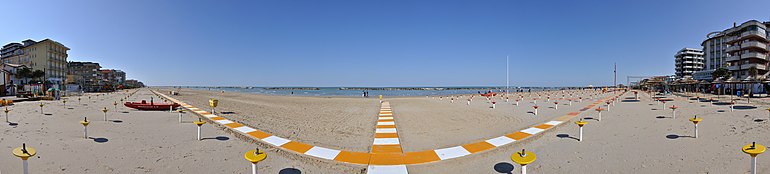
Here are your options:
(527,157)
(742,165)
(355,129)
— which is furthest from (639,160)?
(355,129)

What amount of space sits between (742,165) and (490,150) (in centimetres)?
350

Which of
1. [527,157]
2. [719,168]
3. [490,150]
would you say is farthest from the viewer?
[490,150]

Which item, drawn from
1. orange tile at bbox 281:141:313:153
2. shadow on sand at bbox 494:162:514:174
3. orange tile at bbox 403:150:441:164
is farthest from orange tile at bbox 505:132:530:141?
orange tile at bbox 281:141:313:153

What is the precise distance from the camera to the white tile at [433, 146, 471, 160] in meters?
4.87

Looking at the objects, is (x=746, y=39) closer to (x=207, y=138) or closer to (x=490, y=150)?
(x=490, y=150)

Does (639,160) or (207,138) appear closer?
(639,160)

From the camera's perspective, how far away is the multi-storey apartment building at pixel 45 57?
48.6 meters

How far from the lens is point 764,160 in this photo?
13.9 ft

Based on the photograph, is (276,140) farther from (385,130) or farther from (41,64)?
(41,64)

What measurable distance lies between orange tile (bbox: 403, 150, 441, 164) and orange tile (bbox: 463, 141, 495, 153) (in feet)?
2.52

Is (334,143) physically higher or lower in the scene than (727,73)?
lower

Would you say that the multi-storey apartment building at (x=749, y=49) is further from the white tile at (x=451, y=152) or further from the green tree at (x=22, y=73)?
the green tree at (x=22, y=73)

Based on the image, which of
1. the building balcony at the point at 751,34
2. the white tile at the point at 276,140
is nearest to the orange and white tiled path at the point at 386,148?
the white tile at the point at 276,140

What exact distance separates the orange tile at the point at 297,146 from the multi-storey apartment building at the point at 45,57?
2750 inches
